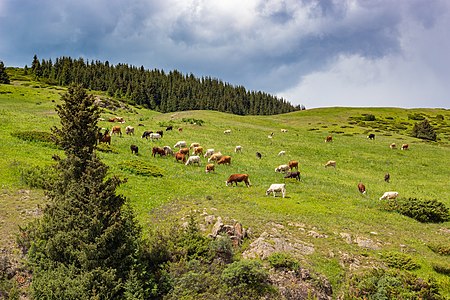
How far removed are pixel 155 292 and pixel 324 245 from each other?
9675 millimetres

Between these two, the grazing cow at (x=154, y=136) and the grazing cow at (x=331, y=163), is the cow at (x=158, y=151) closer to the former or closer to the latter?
the grazing cow at (x=154, y=136)

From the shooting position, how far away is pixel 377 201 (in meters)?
29.9

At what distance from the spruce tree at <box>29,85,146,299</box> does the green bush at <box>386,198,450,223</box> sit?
21.5 meters

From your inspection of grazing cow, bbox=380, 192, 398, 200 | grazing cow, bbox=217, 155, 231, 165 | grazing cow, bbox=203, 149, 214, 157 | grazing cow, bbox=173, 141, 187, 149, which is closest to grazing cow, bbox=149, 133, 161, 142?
grazing cow, bbox=173, 141, 187, 149

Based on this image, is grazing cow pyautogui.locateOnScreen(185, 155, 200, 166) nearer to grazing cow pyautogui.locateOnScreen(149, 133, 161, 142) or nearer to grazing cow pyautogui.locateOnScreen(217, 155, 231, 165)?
grazing cow pyautogui.locateOnScreen(217, 155, 231, 165)

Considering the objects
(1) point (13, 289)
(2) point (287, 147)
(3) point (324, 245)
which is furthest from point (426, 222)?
(2) point (287, 147)

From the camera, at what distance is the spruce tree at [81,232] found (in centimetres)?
1314

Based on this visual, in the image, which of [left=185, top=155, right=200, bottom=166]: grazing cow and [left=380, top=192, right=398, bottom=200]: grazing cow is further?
[left=185, top=155, right=200, bottom=166]: grazing cow

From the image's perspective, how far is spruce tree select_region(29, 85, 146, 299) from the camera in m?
13.1

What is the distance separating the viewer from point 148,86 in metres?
164

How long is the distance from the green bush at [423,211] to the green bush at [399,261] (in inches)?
370

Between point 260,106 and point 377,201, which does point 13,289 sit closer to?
point 377,201

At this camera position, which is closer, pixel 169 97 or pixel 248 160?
pixel 248 160

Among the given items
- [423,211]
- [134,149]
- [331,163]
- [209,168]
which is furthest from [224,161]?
[423,211]
